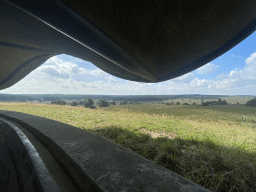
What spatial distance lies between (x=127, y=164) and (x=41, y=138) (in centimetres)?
206

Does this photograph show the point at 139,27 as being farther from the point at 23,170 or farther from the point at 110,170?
the point at 23,170

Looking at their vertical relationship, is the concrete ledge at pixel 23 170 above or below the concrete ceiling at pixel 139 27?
below

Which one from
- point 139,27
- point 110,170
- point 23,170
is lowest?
point 23,170

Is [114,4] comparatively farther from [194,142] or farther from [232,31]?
[194,142]

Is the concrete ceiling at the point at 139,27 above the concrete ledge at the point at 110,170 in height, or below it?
above

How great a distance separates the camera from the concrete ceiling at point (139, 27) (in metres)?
1.86

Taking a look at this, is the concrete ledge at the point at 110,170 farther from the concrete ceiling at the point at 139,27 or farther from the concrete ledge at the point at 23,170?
the concrete ceiling at the point at 139,27

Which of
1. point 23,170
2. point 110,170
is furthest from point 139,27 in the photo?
point 23,170

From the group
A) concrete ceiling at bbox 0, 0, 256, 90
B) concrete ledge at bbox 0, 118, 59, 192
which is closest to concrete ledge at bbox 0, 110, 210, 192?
concrete ledge at bbox 0, 118, 59, 192

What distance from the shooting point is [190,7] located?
1826mm

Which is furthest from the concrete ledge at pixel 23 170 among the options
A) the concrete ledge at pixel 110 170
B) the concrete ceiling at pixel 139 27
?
the concrete ceiling at pixel 139 27

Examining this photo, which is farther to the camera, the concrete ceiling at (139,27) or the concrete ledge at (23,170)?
the concrete ceiling at (139,27)

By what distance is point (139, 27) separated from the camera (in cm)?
225

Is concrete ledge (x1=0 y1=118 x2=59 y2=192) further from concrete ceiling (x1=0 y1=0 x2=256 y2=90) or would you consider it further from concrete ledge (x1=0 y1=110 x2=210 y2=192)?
concrete ceiling (x1=0 y1=0 x2=256 y2=90)
